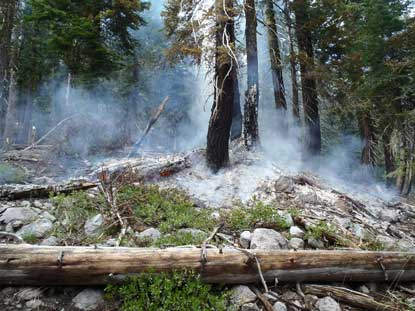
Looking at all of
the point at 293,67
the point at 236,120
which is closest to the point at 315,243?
the point at 236,120

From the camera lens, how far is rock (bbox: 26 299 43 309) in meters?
2.49

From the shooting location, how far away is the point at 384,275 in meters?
3.22

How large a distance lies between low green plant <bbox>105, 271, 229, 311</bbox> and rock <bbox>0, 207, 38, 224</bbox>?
200 cm

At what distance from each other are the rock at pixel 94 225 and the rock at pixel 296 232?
256 centimetres

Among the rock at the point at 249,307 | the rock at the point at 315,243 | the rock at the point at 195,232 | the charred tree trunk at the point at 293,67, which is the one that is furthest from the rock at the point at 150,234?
the charred tree trunk at the point at 293,67

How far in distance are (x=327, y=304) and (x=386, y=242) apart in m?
1.79

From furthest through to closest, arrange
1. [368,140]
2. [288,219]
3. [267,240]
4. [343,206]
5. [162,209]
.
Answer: [368,140] < [343,206] < [162,209] < [288,219] < [267,240]

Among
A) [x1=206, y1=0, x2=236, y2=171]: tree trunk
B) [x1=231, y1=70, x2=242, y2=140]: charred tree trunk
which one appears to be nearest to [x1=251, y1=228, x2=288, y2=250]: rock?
[x1=206, y1=0, x2=236, y2=171]: tree trunk

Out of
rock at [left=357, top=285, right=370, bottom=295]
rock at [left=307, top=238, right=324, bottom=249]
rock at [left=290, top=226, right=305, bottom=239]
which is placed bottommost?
rock at [left=357, top=285, right=370, bottom=295]

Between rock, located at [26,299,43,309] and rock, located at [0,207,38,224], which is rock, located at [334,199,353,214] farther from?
rock, located at [0,207,38,224]

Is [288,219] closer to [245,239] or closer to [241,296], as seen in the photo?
[245,239]

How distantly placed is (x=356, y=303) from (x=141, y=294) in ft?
6.99

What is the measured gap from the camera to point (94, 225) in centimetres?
380

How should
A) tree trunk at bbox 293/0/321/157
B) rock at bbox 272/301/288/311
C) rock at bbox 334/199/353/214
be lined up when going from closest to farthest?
rock at bbox 272/301/288/311, rock at bbox 334/199/353/214, tree trunk at bbox 293/0/321/157
